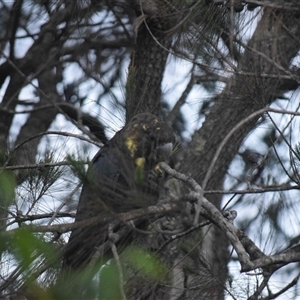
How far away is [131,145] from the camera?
136 inches

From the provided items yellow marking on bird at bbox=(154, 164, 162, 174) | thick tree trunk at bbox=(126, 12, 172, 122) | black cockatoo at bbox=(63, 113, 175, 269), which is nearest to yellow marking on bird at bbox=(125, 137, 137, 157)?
black cockatoo at bbox=(63, 113, 175, 269)

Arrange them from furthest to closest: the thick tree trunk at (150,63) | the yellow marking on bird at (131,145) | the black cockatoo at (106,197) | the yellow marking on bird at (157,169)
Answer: the thick tree trunk at (150,63), the yellow marking on bird at (131,145), the yellow marking on bird at (157,169), the black cockatoo at (106,197)

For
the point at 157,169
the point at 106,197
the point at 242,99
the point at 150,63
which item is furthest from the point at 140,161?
the point at 150,63

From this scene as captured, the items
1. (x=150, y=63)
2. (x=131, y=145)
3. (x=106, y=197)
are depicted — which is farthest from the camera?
(x=150, y=63)

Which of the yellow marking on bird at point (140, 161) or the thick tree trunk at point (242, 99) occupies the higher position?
the thick tree trunk at point (242, 99)

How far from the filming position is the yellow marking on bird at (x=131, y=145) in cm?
340

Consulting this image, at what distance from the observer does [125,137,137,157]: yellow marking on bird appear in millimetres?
3402

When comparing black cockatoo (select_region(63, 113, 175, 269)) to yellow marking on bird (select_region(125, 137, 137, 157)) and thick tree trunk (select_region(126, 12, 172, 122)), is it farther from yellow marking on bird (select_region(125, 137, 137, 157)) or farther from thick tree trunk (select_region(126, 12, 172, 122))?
thick tree trunk (select_region(126, 12, 172, 122))

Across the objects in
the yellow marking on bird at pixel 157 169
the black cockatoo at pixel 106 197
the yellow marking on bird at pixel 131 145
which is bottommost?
the black cockatoo at pixel 106 197

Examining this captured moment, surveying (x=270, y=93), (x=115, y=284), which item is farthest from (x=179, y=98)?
(x=115, y=284)

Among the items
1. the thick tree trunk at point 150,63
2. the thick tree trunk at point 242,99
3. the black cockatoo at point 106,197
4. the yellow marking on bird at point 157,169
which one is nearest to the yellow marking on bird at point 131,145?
the black cockatoo at point 106,197

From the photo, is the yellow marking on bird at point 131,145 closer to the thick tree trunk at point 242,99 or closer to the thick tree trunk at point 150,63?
the thick tree trunk at point 242,99

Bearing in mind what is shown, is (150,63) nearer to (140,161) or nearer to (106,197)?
(140,161)

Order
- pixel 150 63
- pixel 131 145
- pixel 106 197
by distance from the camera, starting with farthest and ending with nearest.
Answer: pixel 150 63 → pixel 131 145 → pixel 106 197
